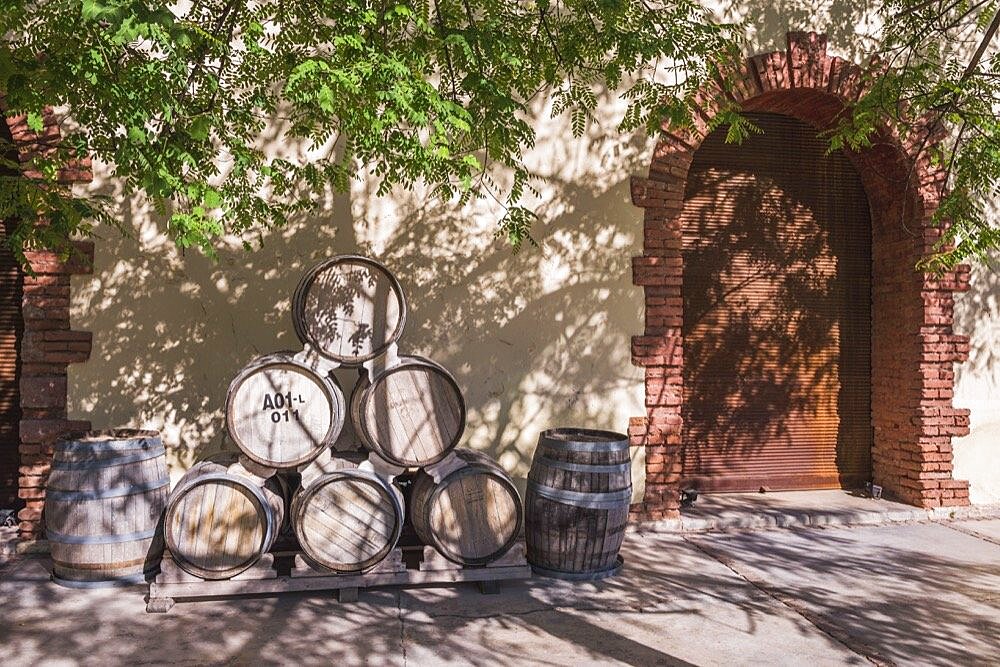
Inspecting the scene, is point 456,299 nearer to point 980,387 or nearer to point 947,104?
point 947,104

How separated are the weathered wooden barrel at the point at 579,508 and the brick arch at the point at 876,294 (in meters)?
1.15

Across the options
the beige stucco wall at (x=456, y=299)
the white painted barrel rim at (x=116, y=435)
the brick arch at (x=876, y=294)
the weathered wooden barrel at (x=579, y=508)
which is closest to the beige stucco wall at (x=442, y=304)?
the beige stucco wall at (x=456, y=299)

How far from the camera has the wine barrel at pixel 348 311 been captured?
4.33m

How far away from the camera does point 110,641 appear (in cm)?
347

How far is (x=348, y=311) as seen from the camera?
4.38 meters

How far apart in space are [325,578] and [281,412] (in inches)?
37.1

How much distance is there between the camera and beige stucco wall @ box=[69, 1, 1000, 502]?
16.5 feet

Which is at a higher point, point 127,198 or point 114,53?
point 114,53

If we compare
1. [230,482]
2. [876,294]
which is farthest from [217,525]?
[876,294]

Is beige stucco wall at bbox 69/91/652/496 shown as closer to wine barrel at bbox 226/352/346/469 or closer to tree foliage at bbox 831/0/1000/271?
wine barrel at bbox 226/352/346/469

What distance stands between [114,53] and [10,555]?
3.27m

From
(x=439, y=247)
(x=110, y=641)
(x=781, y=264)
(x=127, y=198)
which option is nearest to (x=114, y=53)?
(x=127, y=198)

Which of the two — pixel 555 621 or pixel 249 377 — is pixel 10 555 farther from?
pixel 555 621

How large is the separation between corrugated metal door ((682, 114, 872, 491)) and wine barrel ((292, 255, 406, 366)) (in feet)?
9.41
